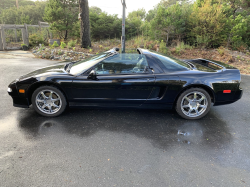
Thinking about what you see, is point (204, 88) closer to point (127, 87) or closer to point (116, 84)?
point (127, 87)

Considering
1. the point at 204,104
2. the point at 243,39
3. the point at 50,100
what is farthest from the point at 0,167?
the point at 243,39

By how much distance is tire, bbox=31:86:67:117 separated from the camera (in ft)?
11.3

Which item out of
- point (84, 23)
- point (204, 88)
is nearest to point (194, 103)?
point (204, 88)

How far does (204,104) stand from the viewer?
11.8ft

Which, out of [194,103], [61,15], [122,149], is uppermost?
[61,15]

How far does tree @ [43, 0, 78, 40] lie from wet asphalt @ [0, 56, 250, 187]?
12.2 metres

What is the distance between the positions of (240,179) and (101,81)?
253 cm

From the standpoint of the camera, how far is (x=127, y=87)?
135 inches

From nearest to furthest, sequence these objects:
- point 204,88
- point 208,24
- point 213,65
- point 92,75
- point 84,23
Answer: point 92,75 < point 204,88 < point 213,65 < point 84,23 < point 208,24

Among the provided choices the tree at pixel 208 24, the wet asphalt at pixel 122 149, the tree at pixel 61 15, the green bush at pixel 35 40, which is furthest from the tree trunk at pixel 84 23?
the wet asphalt at pixel 122 149

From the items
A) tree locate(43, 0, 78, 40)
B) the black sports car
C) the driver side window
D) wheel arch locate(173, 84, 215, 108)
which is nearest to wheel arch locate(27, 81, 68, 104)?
the black sports car

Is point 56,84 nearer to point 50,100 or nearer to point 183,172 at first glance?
point 50,100

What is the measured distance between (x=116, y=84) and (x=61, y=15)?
13.5m

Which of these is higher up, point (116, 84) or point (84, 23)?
point (84, 23)
